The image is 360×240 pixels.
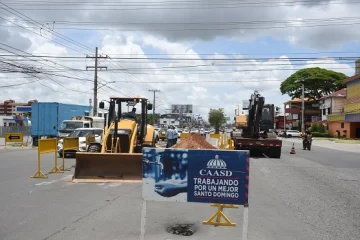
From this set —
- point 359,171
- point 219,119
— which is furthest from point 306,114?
point 359,171

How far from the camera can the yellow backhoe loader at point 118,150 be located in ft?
42.1

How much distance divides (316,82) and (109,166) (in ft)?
257

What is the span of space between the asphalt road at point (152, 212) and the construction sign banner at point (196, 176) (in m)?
0.90

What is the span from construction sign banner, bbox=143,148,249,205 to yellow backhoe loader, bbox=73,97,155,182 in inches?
262

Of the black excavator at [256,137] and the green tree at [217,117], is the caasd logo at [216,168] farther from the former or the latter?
the green tree at [217,117]

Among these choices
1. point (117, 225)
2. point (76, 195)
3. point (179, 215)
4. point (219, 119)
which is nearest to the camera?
point (117, 225)

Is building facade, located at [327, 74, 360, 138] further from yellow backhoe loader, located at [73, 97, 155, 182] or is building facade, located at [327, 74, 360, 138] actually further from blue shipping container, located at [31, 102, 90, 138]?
yellow backhoe loader, located at [73, 97, 155, 182]

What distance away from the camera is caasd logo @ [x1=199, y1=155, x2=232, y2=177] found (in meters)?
5.88

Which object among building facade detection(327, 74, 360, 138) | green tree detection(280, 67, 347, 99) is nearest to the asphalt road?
building facade detection(327, 74, 360, 138)

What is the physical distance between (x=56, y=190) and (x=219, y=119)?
120m

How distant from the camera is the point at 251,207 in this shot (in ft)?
29.4

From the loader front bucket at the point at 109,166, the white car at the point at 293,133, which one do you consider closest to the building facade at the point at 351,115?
the white car at the point at 293,133

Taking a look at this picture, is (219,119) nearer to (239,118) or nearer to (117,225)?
(239,118)

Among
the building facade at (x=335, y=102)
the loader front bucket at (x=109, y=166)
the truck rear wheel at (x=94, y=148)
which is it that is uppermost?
the building facade at (x=335, y=102)
